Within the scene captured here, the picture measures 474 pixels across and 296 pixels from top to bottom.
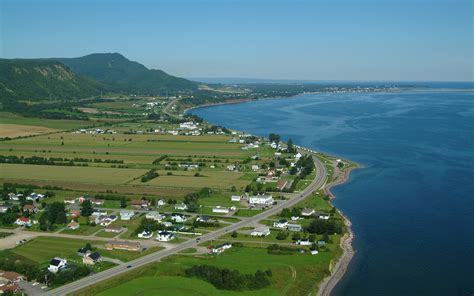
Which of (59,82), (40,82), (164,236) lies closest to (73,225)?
(164,236)

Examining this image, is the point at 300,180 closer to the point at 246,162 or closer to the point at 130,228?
the point at 246,162

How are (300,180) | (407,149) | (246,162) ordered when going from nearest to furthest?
(300,180) → (246,162) → (407,149)

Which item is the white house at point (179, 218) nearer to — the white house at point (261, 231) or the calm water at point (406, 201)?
the white house at point (261, 231)

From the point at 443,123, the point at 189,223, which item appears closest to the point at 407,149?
the point at 443,123

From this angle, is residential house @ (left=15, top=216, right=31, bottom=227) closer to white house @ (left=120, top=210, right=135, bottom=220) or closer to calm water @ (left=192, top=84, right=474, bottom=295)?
white house @ (left=120, top=210, right=135, bottom=220)

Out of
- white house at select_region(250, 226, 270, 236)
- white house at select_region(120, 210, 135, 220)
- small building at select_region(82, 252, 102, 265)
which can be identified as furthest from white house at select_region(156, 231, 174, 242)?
white house at select_region(250, 226, 270, 236)

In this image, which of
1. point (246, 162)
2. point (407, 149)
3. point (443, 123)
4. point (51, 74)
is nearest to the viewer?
point (246, 162)
